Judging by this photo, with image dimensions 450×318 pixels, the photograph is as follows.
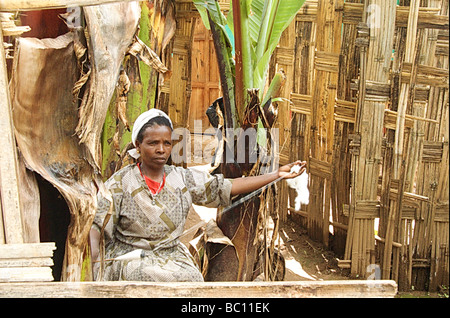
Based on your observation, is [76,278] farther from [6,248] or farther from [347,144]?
[347,144]

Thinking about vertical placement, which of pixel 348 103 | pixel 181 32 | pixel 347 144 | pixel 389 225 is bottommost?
pixel 389 225

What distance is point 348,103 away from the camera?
387cm

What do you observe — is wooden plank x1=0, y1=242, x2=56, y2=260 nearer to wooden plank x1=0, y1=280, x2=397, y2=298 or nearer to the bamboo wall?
wooden plank x1=0, y1=280, x2=397, y2=298

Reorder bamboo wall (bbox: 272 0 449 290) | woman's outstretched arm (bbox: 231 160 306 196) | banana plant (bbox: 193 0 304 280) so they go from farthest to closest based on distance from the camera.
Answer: bamboo wall (bbox: 272 0 449 290) < banana plant (bbox: 193 0 304 280) < woman's outstretched arm (bbox: 231 160 306 196)

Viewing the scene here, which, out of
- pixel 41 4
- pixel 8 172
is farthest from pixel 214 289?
pixel 41 4

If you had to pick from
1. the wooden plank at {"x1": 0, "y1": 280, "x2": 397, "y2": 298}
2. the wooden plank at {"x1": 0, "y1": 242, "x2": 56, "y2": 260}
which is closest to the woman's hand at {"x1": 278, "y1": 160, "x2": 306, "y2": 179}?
the wooden plank at {"x1": 0, "y1": 280, "x2": 397, "y2": 298}

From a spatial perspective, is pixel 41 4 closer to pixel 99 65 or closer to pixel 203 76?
pixel 99 65

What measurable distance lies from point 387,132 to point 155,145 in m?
1.63

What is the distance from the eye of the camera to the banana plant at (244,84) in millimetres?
2693

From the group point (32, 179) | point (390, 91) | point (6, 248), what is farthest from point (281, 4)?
point (6, 248)

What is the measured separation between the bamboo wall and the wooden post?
1.90 meters

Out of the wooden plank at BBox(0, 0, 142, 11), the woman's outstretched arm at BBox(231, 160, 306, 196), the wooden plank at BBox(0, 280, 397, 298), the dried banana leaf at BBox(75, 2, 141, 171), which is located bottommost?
the wooden plank at BBox(0, 280, 397, 298)

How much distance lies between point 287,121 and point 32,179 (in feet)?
8.17

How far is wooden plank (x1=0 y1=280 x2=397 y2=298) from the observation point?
2000mm
